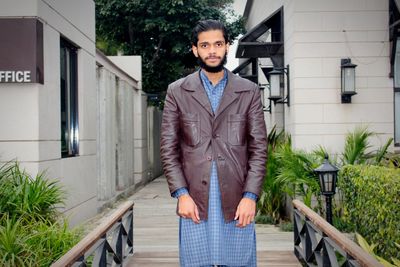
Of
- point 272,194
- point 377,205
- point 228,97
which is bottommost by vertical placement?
point 272,194

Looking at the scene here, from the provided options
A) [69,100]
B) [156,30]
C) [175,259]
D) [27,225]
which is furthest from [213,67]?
[156,30]

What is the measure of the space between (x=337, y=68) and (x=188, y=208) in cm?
608

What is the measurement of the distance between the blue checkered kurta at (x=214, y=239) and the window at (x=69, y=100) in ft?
15.2

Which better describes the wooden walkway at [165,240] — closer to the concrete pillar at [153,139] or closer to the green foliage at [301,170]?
the green foliage at [301,170]

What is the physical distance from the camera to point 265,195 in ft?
25.4

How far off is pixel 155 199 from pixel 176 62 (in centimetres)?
781

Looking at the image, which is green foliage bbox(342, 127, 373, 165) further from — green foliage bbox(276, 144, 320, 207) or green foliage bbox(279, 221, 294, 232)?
green foliage bbox(279, 221, 294, 232)

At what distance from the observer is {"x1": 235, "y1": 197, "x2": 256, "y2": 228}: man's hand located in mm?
2301

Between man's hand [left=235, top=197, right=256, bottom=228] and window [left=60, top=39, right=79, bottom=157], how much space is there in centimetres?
476

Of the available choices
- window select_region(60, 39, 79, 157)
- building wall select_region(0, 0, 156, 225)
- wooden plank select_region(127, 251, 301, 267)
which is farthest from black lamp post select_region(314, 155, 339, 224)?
window select_region(60, 39, 79, 157)

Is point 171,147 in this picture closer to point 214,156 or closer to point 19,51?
point 214,156

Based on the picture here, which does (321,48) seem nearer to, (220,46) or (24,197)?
(24,197)

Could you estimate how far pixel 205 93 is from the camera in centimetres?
240

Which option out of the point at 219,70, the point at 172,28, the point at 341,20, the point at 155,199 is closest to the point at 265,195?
the point at 341,20
